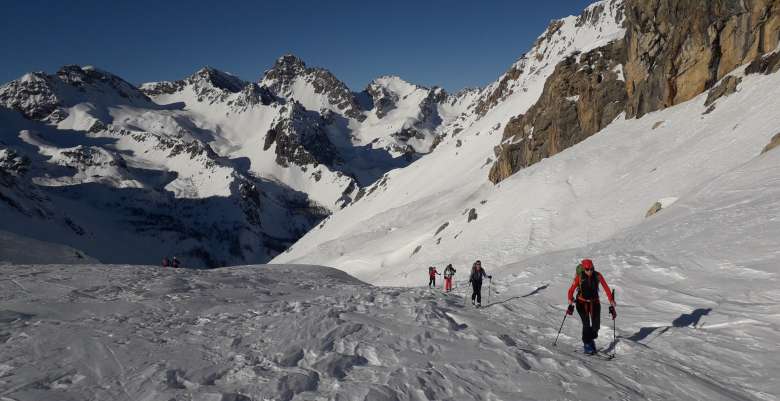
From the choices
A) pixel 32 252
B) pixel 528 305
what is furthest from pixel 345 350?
pixel 32 252

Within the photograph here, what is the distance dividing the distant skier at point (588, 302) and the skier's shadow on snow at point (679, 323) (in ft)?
4.81

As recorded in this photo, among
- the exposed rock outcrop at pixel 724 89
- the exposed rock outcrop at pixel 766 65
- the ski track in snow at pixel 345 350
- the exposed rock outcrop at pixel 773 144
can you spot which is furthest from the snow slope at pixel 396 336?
the exposed rock outcrop at pixel 724 89

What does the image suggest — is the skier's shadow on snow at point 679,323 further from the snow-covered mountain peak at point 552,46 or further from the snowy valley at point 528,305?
the snow-covered mountain peak at point 552,46

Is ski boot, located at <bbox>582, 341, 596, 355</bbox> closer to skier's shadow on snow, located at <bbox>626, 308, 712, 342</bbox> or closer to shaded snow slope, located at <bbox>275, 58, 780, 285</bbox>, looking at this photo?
skier's shadow on snow, located at <bbox>626, 308, 712, 342</bbox>

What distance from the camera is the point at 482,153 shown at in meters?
85.0

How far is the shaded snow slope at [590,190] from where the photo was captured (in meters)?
27.3

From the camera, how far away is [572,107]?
54.3 m

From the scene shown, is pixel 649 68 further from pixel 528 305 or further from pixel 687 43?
pixel 528 305

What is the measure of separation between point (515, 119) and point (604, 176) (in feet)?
121

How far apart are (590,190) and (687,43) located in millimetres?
17436

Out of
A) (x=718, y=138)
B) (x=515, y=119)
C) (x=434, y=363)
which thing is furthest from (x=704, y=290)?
(x=515, y=119)

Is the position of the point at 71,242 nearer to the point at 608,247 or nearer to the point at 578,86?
the point at 578,86

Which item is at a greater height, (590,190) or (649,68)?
(649,68)

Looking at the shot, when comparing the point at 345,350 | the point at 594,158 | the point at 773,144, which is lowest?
the point at 345,350
